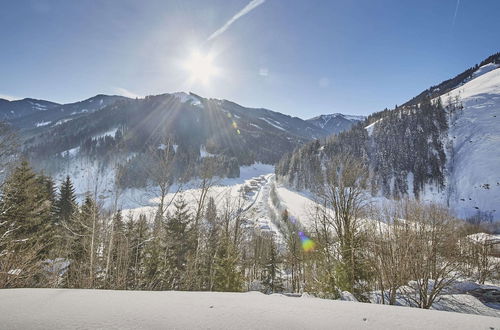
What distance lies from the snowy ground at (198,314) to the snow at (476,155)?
327ft

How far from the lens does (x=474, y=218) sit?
70875 millimetres

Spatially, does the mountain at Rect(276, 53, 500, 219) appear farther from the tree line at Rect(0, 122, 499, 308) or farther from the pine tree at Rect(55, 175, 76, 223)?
the pine tree at Rect(55, 175, 76, 223)

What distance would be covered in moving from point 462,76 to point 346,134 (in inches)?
5918

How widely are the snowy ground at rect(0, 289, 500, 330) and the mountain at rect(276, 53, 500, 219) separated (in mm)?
77634

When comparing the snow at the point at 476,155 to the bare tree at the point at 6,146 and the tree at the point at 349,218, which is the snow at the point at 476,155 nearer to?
the tree at the point at 349,218

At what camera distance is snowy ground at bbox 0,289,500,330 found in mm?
2506

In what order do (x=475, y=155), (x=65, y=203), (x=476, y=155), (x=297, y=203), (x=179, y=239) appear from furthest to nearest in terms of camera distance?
1. (x=475, y=155)
2. (x=476, y=155)
3. (x=297, y=203)
4. (x=65, y=203)
5. (x=179, y=239)

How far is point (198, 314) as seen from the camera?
9.36 ft

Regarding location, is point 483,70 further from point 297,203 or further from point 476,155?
point 297,203

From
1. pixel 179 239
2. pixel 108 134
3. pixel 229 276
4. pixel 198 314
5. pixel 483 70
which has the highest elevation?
pixel 483 70

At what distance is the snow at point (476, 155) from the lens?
76750 mm

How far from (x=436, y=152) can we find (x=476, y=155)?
499 inches

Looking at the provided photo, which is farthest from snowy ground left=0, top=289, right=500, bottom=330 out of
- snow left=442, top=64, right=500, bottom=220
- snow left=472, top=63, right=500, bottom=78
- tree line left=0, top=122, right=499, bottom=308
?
snow left=472, top=63, right=500, bottom=78

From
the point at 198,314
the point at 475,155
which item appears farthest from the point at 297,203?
the point at 198,314
